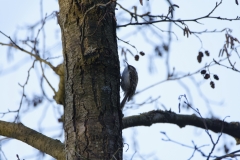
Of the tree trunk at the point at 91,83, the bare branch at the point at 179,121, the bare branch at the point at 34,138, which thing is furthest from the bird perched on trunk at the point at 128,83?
the tree trunk at the point at 91,83

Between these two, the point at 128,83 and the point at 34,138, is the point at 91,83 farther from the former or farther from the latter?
the point at 128,83

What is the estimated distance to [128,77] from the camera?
5281mm

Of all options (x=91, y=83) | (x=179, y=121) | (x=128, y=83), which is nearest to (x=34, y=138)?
(x=91, y=83)

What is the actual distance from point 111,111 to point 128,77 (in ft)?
7.98

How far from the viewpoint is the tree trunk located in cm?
276

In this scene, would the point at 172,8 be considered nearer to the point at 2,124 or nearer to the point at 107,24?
the point at 107,24

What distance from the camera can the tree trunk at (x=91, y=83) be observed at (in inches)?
108

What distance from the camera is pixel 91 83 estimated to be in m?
2.89

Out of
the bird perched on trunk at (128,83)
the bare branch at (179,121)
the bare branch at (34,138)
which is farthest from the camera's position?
the bird perched on trunk at (128,83)

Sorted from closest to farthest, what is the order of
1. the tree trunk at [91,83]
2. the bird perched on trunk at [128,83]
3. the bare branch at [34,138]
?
the tree trunk at [91,83] → the bare branch at [34,138] → the bird perched on trunk at [128,83]

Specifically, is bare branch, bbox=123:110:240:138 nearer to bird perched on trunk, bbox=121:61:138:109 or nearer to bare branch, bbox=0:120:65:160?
bare branch, bbox=0:120:65:160

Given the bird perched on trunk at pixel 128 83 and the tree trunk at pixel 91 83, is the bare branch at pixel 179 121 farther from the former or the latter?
the bird perched on trunk at pixel 128 83

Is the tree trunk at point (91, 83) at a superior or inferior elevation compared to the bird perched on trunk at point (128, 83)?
inferior

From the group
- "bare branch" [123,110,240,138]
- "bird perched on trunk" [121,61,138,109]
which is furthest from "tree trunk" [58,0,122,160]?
"bird perched on trunk" [121,61,138,109]
